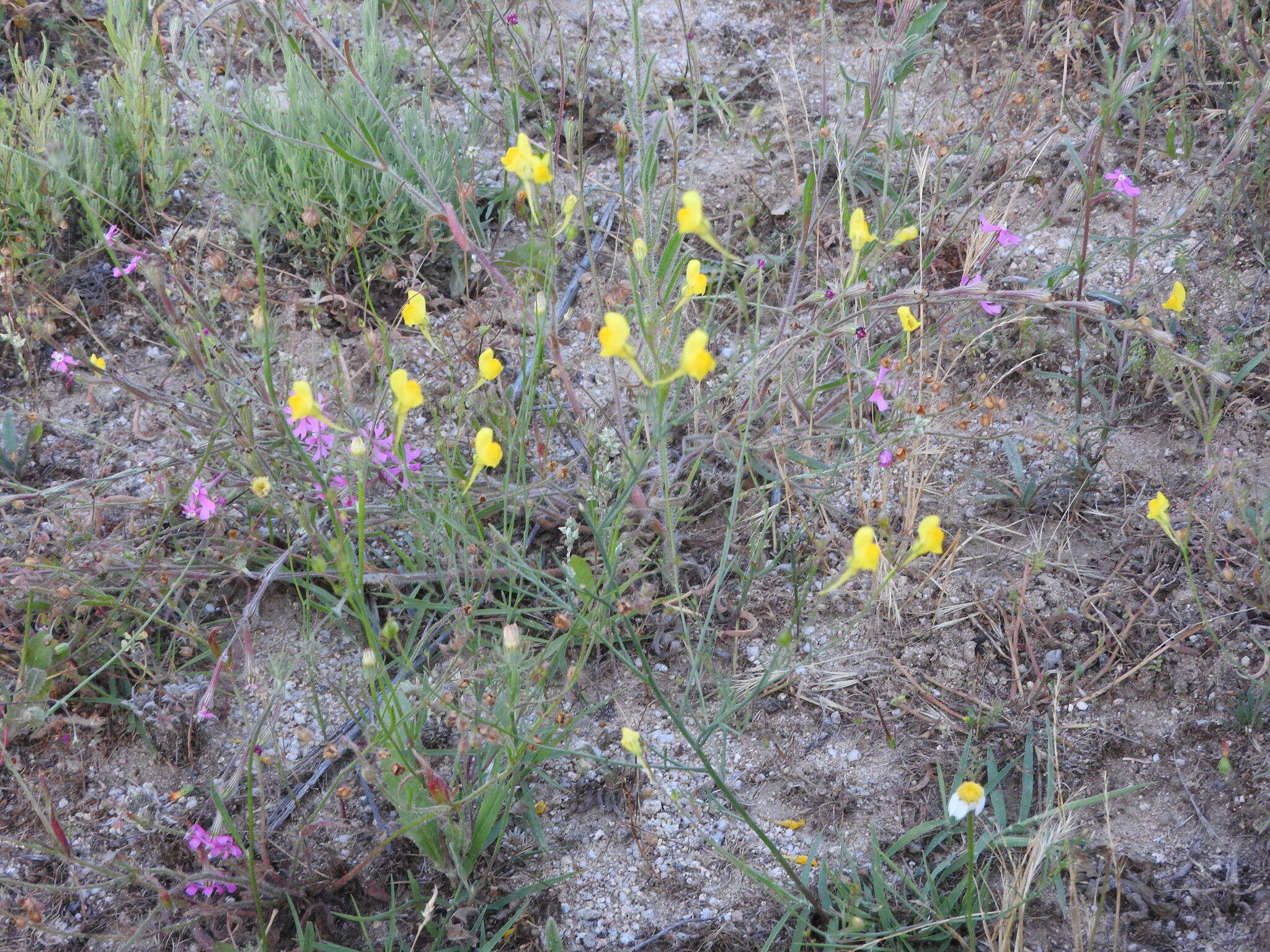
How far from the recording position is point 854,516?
2152 mm

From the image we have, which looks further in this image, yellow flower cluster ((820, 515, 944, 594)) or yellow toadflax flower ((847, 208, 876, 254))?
yellow toadflax flower ((847, 208, 876, 254))

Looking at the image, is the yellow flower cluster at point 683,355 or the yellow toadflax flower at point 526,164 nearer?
the yellow flower cluster at point 683,355

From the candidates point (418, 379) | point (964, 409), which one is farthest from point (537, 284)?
point (964, 409)

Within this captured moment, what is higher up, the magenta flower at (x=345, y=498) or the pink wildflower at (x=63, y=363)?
the pink wildflower at (x=63, y=363)

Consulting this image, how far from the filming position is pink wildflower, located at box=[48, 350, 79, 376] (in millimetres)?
2146

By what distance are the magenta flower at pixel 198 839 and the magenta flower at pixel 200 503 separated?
601mm

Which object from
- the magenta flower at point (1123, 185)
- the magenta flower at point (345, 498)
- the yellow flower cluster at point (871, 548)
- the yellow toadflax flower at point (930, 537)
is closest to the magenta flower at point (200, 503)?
the magenta flower at point (345, 498)

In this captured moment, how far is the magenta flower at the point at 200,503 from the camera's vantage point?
184cm

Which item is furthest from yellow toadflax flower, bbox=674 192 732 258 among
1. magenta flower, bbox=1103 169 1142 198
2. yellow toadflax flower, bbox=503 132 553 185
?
magenta flower, bbox=1103 169 1142 198

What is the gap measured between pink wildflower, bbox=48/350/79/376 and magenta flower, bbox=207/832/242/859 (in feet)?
3.98

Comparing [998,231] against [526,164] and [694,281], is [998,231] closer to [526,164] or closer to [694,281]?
[694,281]

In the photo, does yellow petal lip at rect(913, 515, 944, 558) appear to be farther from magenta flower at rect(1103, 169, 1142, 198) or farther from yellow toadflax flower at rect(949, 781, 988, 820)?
magenta flower at rect(1103, 169, 1142, 198)

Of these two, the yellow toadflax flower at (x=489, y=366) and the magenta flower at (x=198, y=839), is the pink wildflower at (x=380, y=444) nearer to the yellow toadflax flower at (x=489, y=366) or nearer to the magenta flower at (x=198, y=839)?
the yellow toadflax flower at (x=489, y=366)

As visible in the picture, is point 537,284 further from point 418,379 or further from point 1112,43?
point 1112,43
